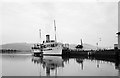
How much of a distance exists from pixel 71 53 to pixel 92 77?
52.7 meters

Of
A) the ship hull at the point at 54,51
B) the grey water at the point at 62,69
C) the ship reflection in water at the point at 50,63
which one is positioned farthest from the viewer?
the ship hull at the point at 54,51

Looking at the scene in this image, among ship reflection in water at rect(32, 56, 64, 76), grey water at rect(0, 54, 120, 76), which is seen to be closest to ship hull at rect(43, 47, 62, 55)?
ship reflection in water at rect(32, 56, 64, 76)

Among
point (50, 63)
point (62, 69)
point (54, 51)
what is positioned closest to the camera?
point (62, 69)

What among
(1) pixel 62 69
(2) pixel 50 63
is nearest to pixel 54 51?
(2) pixel 50 63

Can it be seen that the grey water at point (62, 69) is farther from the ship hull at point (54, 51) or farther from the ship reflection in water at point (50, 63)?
the ship hull at point (54, 51)

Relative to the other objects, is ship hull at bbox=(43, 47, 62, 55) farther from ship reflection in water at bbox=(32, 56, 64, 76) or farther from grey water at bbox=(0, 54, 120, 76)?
grey water at bbox=(0, 54, 120, 76)

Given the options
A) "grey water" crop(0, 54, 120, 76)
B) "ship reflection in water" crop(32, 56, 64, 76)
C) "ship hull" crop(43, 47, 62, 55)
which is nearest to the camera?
"grey water" crop(0, 54, 120, 76)

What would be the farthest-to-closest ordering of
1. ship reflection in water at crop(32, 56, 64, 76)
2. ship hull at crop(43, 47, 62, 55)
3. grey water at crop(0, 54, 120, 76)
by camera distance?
ship hull at crop(43, 47, 62, 55) < ship reflection in water at crop(32, 56, 64, 76) < grey water at crop(0, 54, 120, 76)

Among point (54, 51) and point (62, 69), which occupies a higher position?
point (62, 69)

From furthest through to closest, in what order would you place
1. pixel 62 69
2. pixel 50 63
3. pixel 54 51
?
pixel 54 51
pixel 50 63
pixel 62 69

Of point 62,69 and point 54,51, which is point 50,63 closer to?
point 62,69

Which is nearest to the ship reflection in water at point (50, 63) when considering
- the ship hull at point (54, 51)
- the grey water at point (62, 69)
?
the grey water at point (62, 69)

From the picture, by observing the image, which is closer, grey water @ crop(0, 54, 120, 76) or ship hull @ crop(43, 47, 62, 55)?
grey water @ crop(0, 54, 120, 76)

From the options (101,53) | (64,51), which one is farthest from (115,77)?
(64,51)
